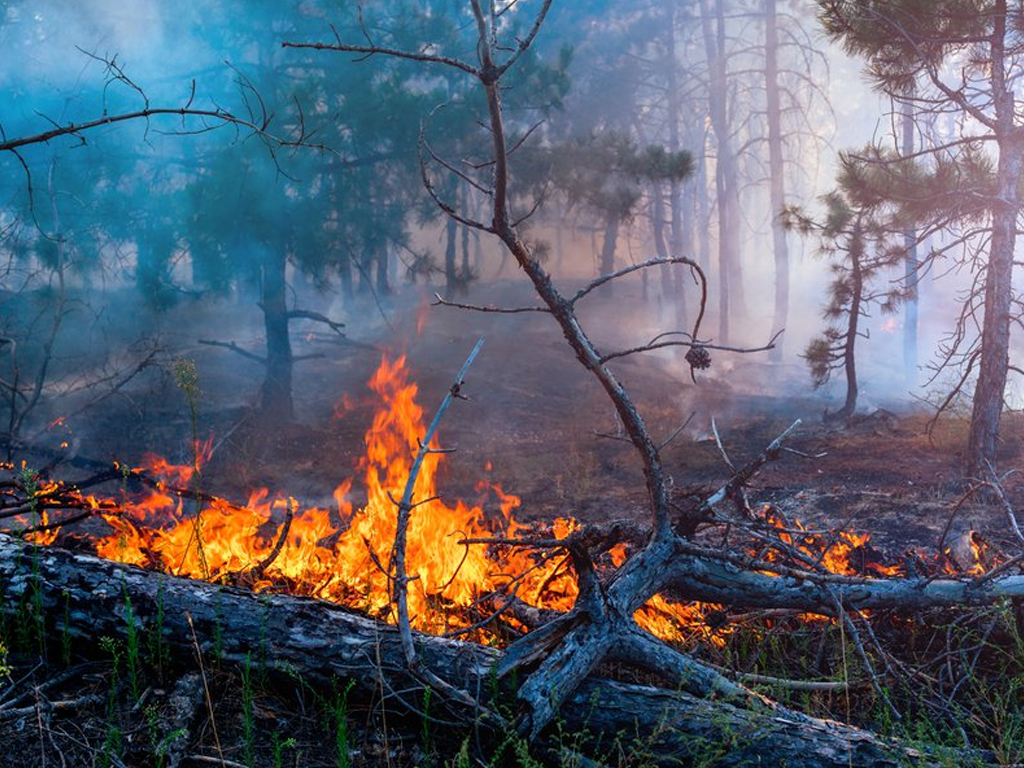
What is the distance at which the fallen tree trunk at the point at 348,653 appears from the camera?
2.83m

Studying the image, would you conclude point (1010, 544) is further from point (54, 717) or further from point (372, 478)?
point (54, 717)

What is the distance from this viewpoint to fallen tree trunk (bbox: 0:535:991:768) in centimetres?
283

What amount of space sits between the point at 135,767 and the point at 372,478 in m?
3.58

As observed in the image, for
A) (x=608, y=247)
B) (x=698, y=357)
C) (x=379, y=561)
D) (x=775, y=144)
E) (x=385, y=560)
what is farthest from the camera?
(x=608, y=247)

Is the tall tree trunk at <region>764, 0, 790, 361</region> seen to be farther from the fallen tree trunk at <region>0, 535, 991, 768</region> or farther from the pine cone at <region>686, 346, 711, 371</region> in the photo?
the fallen tree trunk at <region>0, 535, 991, 768</region>

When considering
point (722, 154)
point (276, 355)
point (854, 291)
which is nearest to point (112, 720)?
point (276, 355)

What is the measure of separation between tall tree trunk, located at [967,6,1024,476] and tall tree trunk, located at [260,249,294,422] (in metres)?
11.0

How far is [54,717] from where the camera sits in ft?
9.57

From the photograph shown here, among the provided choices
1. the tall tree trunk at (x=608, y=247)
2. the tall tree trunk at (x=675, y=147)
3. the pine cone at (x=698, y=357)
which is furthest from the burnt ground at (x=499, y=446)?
the tall tree trunk at (x=608, y=247)

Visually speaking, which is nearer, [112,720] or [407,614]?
[112,720]

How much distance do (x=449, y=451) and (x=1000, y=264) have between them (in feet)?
26.9

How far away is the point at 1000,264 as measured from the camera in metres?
8.58

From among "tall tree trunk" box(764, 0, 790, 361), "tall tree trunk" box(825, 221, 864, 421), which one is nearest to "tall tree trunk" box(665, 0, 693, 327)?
"tall tree trunk" box(764, 0, 790, 361)

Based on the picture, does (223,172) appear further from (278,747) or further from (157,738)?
(278,747)
